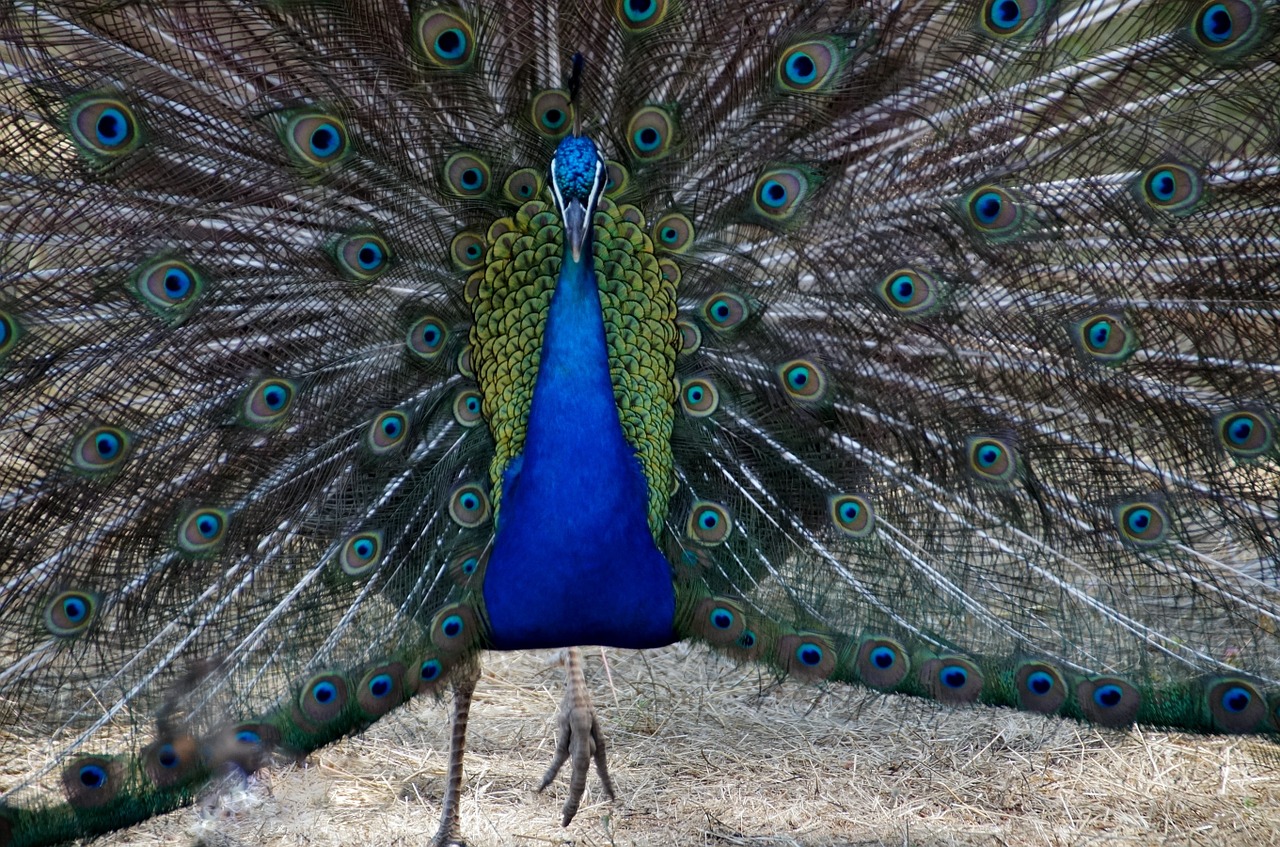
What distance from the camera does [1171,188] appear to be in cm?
214

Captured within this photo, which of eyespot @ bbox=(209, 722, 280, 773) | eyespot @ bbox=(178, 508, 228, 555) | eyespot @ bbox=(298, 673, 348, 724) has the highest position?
eyespot @ bbox=(178, 508, 228, 555)

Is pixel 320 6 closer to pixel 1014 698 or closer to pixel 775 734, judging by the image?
pixel 1014 698

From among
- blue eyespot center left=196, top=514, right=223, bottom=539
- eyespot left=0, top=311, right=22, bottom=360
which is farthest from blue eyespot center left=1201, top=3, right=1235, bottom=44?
eyespot left=0, top=311, right=22, bottom=360

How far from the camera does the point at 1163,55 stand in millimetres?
2074

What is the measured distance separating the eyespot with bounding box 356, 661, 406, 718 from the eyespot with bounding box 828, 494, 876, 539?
2.79 feet

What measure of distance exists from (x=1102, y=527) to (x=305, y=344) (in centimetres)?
150

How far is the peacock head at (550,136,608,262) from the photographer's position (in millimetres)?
1872

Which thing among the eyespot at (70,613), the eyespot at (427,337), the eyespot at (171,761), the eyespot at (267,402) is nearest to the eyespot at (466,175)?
the eyespot at (427,337)

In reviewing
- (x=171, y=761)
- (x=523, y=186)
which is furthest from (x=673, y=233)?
(x=171, y=761)

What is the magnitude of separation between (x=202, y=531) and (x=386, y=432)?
1.18 ft

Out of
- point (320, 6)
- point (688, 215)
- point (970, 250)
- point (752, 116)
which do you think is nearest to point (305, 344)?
point (320, 6)

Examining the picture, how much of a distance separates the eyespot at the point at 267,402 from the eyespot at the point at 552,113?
0.65 m

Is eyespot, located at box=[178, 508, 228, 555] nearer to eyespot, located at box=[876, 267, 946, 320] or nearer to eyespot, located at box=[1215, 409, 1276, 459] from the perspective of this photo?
eyespot, located at box=[876, 267, 946, 320]

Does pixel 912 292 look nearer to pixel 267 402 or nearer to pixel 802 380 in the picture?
pixel 802 380
